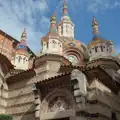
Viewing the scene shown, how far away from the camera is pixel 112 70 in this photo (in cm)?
1958

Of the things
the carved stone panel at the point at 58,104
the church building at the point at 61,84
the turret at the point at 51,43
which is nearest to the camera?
the church building at the point at 61,84

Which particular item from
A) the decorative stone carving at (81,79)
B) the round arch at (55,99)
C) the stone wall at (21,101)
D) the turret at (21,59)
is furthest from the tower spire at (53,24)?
the decorative stone carving at (81,79)

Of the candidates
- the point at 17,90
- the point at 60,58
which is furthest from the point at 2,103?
the point at 60,58

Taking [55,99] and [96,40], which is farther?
[96,40]

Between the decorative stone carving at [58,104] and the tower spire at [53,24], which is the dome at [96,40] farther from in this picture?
the decorative stone carving at [58,104]

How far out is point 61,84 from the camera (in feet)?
41.0

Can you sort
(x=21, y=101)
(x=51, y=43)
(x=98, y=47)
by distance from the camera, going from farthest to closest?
(x=98, y=47) < (x=51, y=43) < (x=21, y=101)

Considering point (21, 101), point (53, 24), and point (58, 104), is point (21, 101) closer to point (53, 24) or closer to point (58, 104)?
point (58, 104)

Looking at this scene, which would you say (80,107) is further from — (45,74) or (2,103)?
(2,103)

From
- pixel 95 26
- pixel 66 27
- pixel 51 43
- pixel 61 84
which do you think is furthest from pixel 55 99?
pixel 66 27

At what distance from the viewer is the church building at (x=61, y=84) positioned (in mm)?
11664

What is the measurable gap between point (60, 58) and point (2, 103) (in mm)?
6499

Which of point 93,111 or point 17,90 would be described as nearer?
point 93,111

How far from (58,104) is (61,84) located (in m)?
1.21
